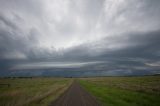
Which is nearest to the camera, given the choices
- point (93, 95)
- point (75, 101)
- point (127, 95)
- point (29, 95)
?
point (75, 101)

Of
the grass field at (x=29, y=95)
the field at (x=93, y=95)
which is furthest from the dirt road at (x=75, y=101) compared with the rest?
the grass field at (x=29, y=95)

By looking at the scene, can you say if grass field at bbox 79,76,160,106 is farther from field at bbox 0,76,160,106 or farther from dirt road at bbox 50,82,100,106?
dirt road at bbox 50,82,100,106

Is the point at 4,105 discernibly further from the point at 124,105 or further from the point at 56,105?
the point at 124,105

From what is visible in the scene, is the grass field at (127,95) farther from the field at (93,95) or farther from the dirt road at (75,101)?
the dirt road at (75,101)

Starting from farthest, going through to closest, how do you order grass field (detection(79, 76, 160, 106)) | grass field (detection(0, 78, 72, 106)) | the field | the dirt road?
1. grass field (detection(79, 76, 160, 106))
2. the field
3. grass field (detection(0, 78, 72, 106))
4. the dirt road

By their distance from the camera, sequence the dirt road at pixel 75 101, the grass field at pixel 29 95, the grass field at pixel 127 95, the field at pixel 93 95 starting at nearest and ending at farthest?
1. the dirt road at pixel 75 101
2. the grass field at pixel 29 95
3. the field at pixel 93 95
4. the grass field at pixel 127 95

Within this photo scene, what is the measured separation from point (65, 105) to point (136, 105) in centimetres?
857

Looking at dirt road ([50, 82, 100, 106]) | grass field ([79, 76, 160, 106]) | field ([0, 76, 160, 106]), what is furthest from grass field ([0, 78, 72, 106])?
grass field ([79, 76, 160, 106])

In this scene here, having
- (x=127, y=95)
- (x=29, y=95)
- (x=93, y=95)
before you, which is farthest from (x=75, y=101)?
(x=127, y=95)

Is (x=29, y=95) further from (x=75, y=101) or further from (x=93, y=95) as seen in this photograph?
(x=93, y=95)

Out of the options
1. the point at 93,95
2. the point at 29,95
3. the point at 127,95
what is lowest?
the point at 127,95

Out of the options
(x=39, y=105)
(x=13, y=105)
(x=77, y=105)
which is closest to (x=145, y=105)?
(x=77, y=105)

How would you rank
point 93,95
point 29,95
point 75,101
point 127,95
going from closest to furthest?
point 75,101 < point 29,95 < point 127,95 < point 93,95

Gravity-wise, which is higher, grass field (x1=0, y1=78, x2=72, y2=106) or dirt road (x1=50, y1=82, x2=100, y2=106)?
grass field (x1=0, y1=78, x2=72, y2=106)
